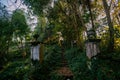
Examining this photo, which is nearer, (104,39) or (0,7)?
(104,39)

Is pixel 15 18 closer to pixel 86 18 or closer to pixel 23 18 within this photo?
pixel 23 18

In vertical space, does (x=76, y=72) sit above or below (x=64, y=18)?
below

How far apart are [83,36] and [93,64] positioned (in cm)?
1099

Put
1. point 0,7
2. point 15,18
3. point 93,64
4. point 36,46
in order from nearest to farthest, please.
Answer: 1. point 93,64
2. point 36,46
3. point 0,7
4. point 15,18

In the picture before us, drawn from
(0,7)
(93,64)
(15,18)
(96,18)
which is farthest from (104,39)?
(15,18)

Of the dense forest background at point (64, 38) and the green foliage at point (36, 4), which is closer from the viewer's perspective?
the dense forest background at point (64, 38)

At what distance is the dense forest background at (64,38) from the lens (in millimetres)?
10008

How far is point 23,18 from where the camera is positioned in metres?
23.1

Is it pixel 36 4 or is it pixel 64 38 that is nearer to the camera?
pixel 36 4

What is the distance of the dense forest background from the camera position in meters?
10.0

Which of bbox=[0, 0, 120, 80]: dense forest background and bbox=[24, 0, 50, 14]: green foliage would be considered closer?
bbox=[0, 0, 120, 80]: dense forest background

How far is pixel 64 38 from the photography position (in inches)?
870

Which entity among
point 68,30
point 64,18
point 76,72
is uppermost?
point 64,18

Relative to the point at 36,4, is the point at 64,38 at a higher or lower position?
lower
